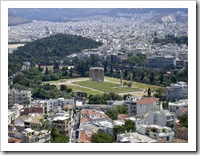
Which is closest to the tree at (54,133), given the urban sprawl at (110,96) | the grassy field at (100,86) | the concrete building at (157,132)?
the urban sprawl at (110,96)

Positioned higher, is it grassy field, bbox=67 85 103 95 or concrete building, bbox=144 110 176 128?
grassy field, bbox=67 85 103 95

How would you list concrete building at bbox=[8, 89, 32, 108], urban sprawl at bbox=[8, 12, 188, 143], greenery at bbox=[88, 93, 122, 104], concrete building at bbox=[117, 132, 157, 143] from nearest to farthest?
concrete building at bbox=[117, 132, 157, 143], urban sprawl at bbox=[8, 12, 188, 143], concrete building at bbox=[8, 89, 32, 108], greenery at bbox=[88, 93, 122, 104]

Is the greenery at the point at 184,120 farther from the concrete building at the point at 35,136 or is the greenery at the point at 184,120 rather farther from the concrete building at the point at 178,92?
the concrete building at the point at 178,92

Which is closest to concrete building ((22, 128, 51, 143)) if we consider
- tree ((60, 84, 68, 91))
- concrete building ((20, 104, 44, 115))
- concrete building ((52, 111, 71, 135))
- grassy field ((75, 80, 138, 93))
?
concrete building ((52, 111, 71, 135))

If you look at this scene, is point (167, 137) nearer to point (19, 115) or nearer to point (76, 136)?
point (76, 136)

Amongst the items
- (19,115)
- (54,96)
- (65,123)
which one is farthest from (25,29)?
(65,123)

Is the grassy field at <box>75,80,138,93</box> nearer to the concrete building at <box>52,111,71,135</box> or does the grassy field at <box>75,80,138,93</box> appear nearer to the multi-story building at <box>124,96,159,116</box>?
the multi-story building at <box>124,96,159,116</box>
